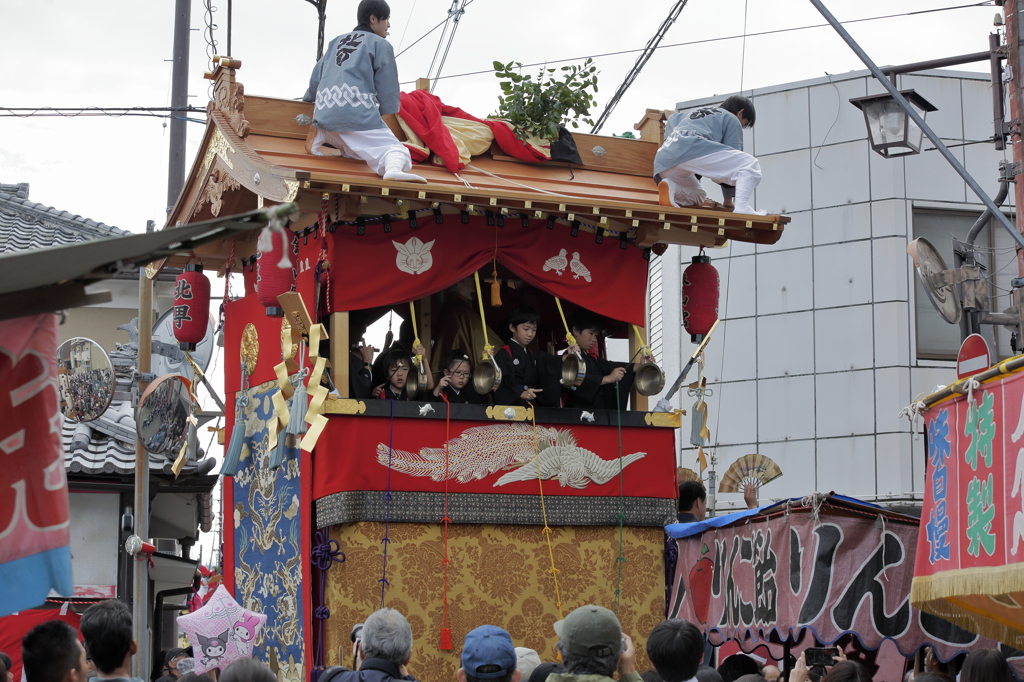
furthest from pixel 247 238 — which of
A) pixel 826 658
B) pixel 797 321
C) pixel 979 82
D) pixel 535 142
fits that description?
pixel 979 82

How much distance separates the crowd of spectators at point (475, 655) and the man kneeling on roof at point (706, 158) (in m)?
5.63

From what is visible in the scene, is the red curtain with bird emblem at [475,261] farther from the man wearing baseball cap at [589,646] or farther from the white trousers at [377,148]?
the man wearing baseball cap at [589,646]

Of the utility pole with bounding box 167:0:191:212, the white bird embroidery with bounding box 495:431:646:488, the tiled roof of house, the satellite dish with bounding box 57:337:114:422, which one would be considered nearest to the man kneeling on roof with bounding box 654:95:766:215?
the white bird embroidery with bounding box 495:431:646:488

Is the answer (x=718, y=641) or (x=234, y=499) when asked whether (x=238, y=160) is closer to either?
(x=234, y=499)

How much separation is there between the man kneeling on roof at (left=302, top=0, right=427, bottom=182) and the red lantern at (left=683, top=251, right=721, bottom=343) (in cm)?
292

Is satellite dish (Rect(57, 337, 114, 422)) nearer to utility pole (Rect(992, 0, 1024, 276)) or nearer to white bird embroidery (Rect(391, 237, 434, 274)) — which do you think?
white bird embroidery (Rect(391, 237, 434, 274))

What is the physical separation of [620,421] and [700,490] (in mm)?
1565

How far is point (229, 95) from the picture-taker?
33.0 feet

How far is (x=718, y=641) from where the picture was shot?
28.4 ft

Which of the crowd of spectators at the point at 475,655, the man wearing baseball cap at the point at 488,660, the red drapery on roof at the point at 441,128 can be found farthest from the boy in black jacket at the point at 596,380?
the man wearing baseball cap at the point at 488,660

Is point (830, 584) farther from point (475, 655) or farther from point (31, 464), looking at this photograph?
point (31, 464)

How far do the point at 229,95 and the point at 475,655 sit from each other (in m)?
6.57

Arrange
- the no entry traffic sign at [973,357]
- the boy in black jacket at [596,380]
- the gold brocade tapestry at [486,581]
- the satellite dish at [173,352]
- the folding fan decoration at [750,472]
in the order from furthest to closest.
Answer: the folding fan decoration at [750,472] → the satellite dish at [173,352] → the boy in black jacket at [596,380] → the gold brocade tapestry at [486,581] → the no entry traffic sign at [973,357]

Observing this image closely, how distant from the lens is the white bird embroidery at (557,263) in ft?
33.8
